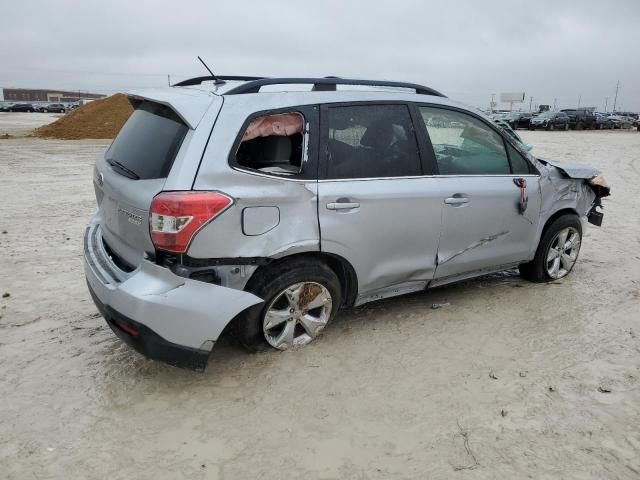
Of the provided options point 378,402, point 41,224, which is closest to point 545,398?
point 378,402

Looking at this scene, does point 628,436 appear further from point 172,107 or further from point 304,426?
point 172,107

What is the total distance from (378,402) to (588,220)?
3370 millimetres

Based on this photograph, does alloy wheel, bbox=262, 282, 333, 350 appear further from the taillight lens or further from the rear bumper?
the taillight lens

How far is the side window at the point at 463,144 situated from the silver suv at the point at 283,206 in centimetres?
1

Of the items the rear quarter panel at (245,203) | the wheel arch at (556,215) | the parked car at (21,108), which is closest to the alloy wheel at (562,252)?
the wheel arch at (556,215)

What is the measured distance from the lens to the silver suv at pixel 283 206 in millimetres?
3008

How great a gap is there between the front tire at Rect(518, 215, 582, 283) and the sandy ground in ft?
0.47

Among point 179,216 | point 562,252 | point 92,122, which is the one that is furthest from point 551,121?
point 179,216

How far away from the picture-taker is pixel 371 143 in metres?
3.71

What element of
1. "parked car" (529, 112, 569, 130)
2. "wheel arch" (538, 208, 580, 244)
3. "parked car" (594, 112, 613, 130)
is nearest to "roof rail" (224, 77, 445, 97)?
"wheel arch" (538, 208, 580, 244)

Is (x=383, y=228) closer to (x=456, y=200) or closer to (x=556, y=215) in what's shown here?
(x=456, y=200)

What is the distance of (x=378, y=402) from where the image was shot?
314cm

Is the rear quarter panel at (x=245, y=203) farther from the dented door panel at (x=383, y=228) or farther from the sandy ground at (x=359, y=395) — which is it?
the sandy ground at (x=359, y=395)

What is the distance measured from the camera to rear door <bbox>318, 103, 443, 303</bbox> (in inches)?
137
